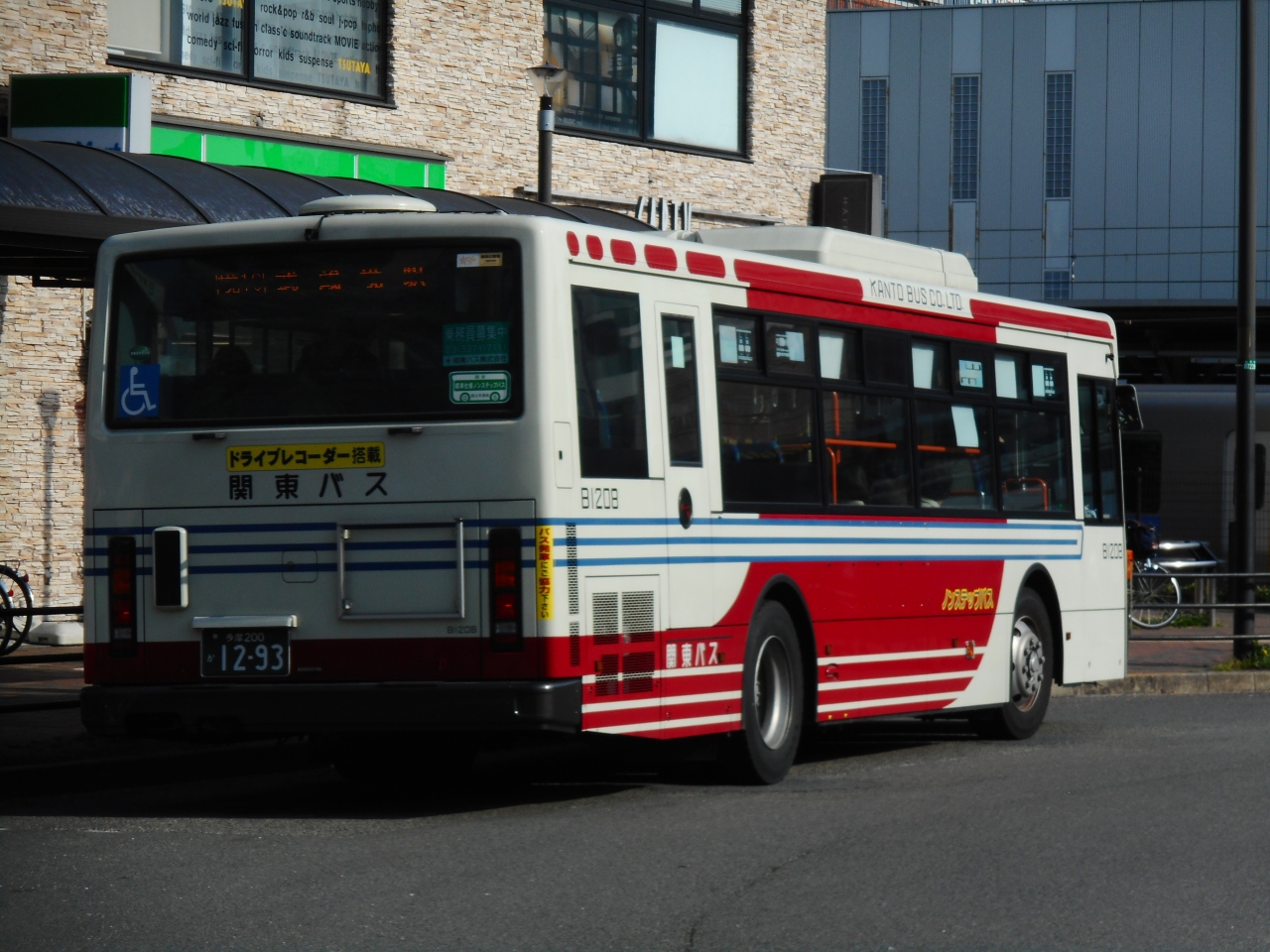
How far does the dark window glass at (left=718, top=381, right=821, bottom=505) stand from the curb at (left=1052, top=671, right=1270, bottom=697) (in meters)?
7.94

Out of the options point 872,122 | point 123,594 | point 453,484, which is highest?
point 872,122

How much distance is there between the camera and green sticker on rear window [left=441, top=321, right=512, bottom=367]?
9.16m

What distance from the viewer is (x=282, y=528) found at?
9383 millimetres

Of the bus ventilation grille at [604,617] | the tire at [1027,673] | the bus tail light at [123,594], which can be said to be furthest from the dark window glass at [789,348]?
the bus tail light at [123,594]

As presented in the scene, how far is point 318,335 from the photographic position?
9430mm

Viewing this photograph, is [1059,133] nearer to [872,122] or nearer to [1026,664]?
[872,122]

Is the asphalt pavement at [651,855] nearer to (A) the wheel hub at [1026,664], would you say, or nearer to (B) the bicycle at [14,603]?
(A) the wheel hub at [1026,664]

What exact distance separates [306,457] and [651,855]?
2689 mm

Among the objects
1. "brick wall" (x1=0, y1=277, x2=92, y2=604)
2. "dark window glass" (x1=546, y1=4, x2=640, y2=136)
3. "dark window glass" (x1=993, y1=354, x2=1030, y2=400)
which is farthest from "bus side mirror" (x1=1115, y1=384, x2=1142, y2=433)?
"dark window glass" (x1=546, y1=4, x2=640, y2=136)

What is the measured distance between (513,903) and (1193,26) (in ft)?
162

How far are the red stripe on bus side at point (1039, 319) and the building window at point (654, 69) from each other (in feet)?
37.9

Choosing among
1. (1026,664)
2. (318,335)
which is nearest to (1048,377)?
(1026,664)

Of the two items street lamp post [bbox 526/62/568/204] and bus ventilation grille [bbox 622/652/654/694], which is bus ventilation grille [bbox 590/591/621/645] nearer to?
bus ventilation grille [bbox 622/652/654/694]

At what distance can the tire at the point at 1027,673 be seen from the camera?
13.3 m
